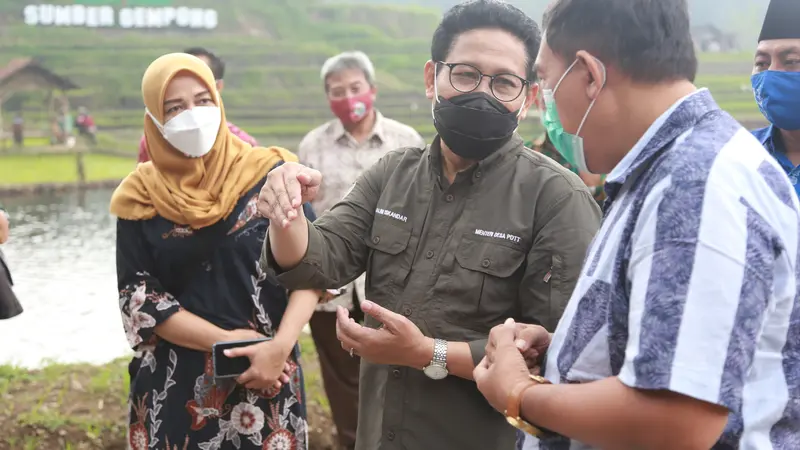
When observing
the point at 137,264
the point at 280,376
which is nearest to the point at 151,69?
the point at 137,264

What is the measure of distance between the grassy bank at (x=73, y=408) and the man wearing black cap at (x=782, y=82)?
2280mm

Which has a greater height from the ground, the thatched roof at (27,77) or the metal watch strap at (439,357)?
the thatched roof at (27,77)

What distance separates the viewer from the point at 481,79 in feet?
5.33

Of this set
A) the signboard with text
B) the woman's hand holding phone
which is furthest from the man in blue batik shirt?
the signboard with text

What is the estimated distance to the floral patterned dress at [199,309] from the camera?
214 cm

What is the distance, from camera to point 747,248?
0.83m

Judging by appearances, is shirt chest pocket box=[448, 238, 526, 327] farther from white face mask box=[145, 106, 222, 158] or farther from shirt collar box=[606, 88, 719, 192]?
white face mask box=[145, 106, 222, 158]

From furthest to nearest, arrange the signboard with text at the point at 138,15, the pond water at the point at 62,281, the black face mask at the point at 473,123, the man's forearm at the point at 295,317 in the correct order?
the signboard with text at the point at 138,15 < the pond water at the point at 62,281 < the man's forearm at the point at 295,317 < the black face mask at the point at 473,123

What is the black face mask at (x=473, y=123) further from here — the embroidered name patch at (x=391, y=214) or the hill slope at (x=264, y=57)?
the hill slope at (x=264, y=57)

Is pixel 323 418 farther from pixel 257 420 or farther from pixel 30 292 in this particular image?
pixel 30 292

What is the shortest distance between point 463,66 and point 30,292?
453cm

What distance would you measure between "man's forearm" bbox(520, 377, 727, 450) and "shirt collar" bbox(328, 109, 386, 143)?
110 inches

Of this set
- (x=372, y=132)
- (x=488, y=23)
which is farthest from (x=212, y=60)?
(x=488, y=23)

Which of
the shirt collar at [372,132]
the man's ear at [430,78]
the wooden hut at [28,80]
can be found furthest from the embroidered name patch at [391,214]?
the wooden hut at [28,80]
